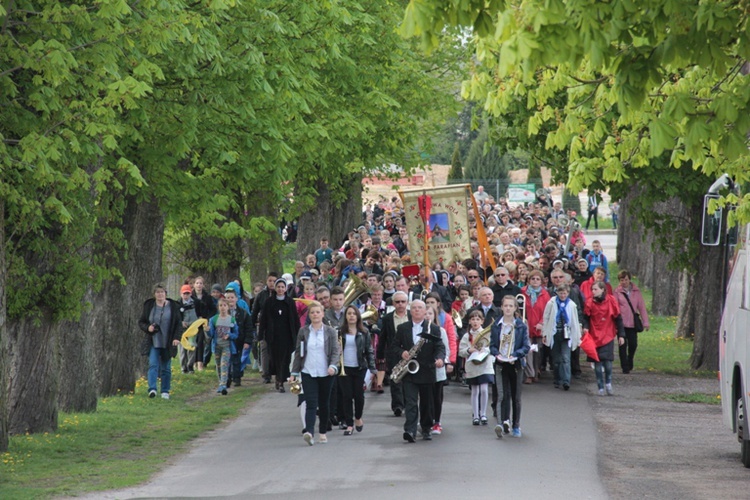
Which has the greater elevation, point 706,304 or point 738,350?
point 706,304

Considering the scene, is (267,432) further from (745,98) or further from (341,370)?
(745,98)

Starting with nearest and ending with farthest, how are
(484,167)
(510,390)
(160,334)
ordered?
(510,390), (160,334), (484,167)

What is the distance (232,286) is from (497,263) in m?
8.21

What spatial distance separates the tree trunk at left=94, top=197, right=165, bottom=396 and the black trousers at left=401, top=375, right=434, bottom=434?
19.0ft

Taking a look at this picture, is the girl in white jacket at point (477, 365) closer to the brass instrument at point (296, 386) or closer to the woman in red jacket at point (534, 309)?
the brass instrument at point (296, 386)

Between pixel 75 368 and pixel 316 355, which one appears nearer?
pixel 316 355

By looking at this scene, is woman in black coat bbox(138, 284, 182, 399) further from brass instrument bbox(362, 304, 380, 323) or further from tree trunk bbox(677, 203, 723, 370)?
tree trunk bbox(677, 203, 723, 370)

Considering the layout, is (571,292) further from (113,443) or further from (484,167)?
(484,167)

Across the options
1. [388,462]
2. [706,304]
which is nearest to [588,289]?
[706,304]

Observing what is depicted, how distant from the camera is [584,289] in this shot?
72.3 feet

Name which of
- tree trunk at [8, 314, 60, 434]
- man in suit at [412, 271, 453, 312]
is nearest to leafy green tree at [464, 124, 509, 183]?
man in suit at [412, 271, 453, 312]

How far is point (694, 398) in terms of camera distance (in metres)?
20.2

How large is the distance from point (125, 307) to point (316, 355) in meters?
6.40

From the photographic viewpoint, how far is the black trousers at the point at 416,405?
607 inches
